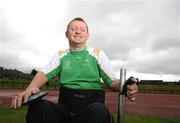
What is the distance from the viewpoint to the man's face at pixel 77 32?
9.93 feet

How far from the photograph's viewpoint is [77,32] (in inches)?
119

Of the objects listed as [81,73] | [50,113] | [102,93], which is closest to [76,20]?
[81,73]

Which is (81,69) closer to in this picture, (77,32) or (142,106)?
(77,32)

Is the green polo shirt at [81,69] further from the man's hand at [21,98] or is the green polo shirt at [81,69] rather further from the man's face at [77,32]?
the man's hand at [21,98]

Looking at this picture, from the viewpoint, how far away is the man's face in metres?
3.03

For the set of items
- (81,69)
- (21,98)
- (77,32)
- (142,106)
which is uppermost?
(77,32)

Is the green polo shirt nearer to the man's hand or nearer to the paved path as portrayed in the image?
the man's hand

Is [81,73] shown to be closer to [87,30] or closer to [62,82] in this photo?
[62,82]

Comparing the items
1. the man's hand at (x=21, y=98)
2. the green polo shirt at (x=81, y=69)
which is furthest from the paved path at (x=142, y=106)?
the man's hand at (x=21, y=98)

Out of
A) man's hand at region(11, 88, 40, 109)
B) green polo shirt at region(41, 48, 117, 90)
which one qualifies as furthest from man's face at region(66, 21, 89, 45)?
man's hand at region(11, 88, 40, 109)

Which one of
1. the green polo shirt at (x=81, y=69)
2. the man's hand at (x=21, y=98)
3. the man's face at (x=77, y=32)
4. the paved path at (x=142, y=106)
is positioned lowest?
the paved path at (x=142, y=106)

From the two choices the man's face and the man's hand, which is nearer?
the man's hand

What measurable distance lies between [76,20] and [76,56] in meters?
0.28

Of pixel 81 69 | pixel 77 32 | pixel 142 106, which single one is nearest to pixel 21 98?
pixel 81 69
